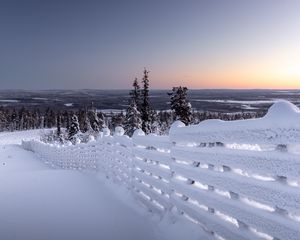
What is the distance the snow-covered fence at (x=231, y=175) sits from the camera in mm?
3215

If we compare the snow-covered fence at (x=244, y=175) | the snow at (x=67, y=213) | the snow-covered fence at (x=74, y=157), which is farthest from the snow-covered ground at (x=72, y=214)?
the snow-covered fence at (x=74, y=157)

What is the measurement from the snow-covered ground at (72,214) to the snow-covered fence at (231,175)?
453 millimetres

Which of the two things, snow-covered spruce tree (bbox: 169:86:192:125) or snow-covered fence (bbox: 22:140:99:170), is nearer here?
snow-covered fence (bbox: 22:140:99:170)

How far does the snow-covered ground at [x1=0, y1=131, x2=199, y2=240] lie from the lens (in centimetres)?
545

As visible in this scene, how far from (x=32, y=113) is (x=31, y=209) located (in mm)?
190265

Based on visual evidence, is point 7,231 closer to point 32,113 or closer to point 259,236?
point 259,236

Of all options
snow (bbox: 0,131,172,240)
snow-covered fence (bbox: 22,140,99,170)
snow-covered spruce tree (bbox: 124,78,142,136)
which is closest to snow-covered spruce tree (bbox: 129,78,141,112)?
snow-covered spruce tree (bbox: 124,78,142,136)

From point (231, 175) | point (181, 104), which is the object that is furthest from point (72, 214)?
point (181, 104)

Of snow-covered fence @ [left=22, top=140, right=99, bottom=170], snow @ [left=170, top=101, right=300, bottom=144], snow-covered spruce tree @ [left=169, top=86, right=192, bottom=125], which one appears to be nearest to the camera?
snow @ [left=170, top=101, right=300, bottom=144]

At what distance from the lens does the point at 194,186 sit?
5.06m

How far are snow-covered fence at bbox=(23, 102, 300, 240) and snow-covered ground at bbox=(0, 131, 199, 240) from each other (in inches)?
17.8

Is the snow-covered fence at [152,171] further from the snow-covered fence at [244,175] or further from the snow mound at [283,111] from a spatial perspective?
the snow mound at [283,111]

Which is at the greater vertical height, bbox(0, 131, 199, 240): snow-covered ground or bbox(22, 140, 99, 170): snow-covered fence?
bbox(0, 131, 199, 240): snow-covered ground

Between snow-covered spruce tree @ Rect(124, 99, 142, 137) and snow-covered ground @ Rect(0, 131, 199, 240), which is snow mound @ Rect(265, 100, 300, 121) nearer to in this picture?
snow-covered ground @ Rect(0, 131, 199, 240)
